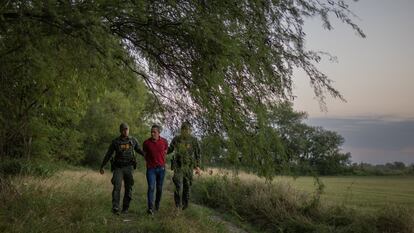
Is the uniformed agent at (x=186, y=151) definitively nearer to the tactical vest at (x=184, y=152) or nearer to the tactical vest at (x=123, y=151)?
the tactical vest at (x=184, y=152)

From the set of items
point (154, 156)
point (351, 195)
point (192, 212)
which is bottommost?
point (192, 212)

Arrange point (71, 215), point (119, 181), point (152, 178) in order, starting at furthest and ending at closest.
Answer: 1. point (152, 178)
2. point (119, 181)
3. point (71, 215)

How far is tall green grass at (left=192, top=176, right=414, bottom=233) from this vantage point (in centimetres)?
1352

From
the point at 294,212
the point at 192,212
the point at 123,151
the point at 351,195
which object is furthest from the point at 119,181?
the point at 351,195

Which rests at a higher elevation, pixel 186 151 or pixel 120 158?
pixel 186 151

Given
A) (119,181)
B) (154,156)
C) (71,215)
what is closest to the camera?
(71,215)

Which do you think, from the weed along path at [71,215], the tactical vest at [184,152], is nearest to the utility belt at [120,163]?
the weed along path at [71,215]

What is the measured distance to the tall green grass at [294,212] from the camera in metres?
13.5

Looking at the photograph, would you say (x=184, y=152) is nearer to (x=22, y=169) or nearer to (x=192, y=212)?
(x=192, y=212)

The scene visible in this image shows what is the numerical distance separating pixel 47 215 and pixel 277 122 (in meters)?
Answer: 4.32

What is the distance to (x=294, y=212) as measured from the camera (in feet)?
51.7

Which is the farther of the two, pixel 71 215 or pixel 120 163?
pixel 120 163

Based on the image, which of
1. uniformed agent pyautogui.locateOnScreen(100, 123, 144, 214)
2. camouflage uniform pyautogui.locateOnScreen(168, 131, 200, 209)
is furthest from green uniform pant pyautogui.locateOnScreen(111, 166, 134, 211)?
camouflage uniform pyautogui.locateOnScreen(168, 131, 200, 209)

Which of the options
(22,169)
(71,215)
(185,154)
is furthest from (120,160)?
(22,169)
